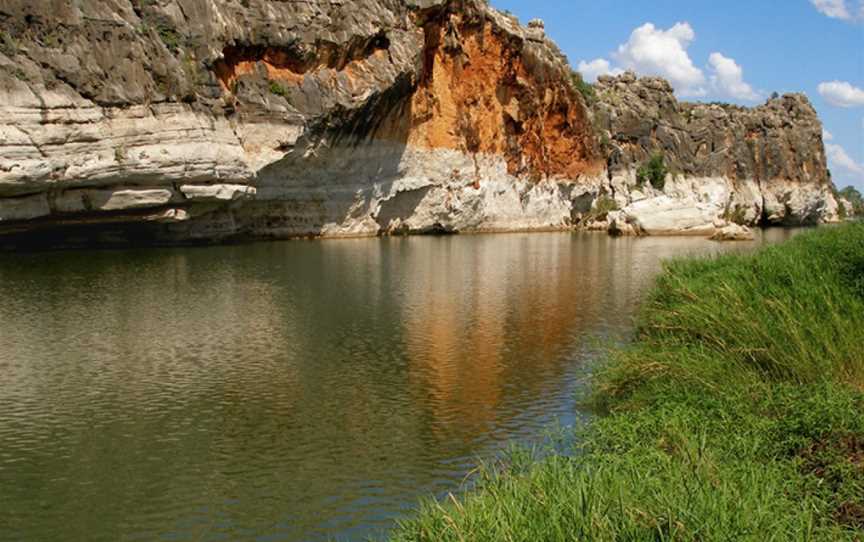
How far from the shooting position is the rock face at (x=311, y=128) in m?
30.2

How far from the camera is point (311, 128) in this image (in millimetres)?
A: 40469

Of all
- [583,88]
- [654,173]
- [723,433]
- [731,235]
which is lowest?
[723,433]

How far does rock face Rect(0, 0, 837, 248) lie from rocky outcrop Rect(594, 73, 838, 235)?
0.27 m

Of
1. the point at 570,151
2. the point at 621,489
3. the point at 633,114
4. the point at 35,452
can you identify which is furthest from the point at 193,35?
the point at 633,114

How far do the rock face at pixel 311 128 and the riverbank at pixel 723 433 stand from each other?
2344cm

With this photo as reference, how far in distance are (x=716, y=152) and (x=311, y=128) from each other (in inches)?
1957

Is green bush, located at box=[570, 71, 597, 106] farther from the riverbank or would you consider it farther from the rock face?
the riverbank

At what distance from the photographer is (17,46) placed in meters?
29.0

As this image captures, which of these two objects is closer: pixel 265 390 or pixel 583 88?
pixel 265 390

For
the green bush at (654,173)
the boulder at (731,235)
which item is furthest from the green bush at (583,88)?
the boulder at (731,235)

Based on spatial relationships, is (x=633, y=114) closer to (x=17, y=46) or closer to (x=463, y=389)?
(x=17, y=46)

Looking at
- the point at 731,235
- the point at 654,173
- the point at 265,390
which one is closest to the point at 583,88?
the point at 654,173

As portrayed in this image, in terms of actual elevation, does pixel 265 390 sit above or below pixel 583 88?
below

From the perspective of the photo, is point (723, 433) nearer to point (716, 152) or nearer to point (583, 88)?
point (583, 88)
